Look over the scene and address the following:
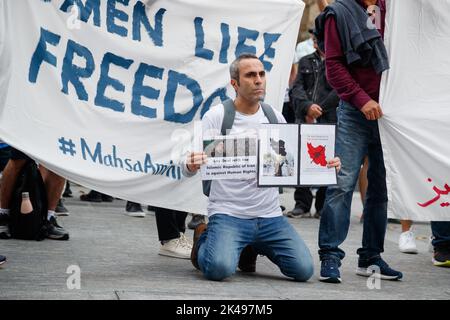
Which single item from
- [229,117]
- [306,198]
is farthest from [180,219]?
[306,198]

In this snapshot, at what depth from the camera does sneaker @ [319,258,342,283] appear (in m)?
5.97

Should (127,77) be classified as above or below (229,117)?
above

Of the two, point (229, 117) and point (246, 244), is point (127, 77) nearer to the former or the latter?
point (229, 117)

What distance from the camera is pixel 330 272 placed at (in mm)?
5969

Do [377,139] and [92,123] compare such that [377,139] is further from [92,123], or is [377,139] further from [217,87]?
[92,123]

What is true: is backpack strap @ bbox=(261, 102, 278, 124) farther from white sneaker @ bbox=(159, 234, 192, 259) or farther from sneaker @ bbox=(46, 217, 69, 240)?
sneaker @ bbox=(46, 217, 69, 240)

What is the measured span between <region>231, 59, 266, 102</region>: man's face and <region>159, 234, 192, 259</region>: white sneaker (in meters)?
1.32

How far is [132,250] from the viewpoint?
7000 mm

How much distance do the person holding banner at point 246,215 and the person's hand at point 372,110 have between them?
20.6 inches

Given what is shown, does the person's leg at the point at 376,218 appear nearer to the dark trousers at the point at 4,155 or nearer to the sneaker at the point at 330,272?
Result: the sneaker at the point at 330,272

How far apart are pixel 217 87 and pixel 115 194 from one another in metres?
1.11

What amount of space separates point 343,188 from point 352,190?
0.08m
